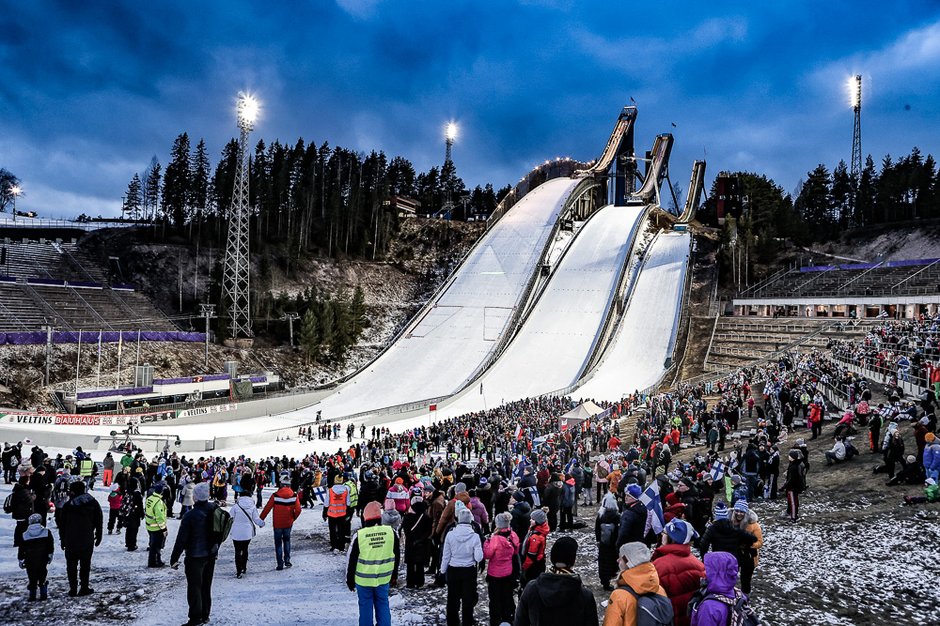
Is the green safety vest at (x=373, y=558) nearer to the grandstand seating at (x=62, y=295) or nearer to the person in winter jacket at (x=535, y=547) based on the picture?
the person in winter jacket at (x=535, y=547)

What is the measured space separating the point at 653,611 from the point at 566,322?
40.3 m

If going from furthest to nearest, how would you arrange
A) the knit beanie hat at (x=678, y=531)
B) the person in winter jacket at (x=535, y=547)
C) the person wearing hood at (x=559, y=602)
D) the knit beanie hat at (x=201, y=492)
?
1. the knit beanie hat at (x=201, y=492)
2. the person in winter jacket at (x=535, y=547)
3. the knit beanie hat at (x=678, y=531)
4. the person wearing hood at (x=559, y=602)

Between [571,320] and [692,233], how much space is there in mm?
19117

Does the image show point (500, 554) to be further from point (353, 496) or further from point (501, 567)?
point (353, 496)

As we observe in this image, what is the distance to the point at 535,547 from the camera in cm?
529

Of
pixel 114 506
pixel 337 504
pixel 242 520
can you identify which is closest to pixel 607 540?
pixel 337 504

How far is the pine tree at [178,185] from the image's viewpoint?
175ft

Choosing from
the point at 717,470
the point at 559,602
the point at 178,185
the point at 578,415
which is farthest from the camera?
the point at 178,185

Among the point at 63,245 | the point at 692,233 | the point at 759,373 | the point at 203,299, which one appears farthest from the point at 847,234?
the point at 63,245

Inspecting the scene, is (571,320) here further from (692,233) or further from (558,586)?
(558,586)

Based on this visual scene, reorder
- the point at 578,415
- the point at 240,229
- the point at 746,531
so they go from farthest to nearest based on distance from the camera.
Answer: the point at 240,229
the point at 578,415
the point at 746,531

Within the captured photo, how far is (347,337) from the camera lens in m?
44.0

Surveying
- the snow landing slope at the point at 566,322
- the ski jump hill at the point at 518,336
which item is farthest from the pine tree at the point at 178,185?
the snow landing slope at the point at 566,322

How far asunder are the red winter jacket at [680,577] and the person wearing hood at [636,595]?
2.34ft
